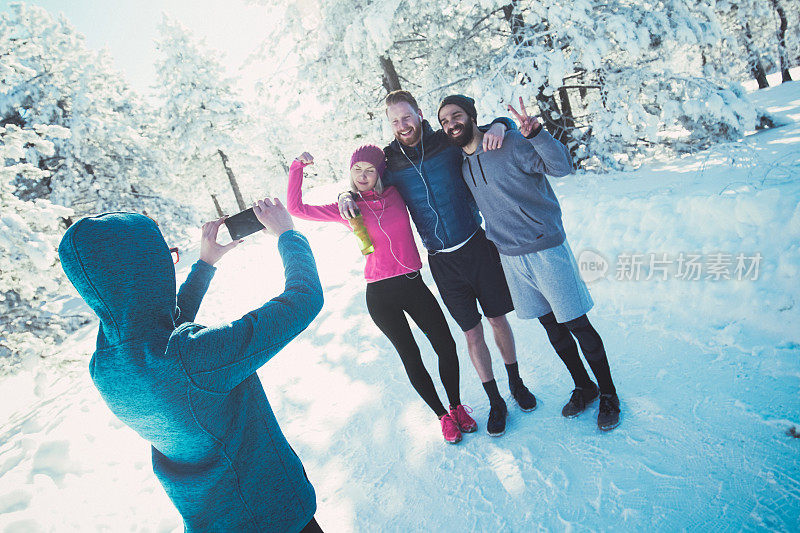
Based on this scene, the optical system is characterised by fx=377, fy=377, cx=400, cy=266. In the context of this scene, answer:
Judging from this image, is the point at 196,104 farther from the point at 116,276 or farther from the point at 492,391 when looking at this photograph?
the point at 116,276

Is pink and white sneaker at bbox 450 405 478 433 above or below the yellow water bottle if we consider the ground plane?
below

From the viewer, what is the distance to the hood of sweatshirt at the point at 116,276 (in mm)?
1115

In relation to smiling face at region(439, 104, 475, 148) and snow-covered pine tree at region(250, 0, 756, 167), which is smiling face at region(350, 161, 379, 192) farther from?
snow-covered pine tree at region(250, 0, 756, 167)

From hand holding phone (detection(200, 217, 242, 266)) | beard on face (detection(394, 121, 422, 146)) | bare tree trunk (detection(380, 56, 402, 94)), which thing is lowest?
hand holding phone (detection(200, 217, 242, 266))

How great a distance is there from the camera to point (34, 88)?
1346 cm

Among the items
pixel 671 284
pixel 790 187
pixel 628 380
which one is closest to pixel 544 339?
pixel 628 380

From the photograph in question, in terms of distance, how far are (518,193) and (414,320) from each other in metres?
1.27

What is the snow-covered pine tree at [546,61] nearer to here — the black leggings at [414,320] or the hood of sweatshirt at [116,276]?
the black leggings at [414,320]

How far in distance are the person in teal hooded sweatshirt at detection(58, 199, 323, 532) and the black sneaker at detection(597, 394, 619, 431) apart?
2235 mm

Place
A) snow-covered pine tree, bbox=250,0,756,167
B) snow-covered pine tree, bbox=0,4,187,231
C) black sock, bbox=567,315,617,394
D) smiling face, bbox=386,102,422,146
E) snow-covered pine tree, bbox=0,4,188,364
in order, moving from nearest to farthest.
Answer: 1. black sock, bbox=567,315,617,394
2. smiling face, bbox=386,102,422,146
3. snow-covered pine tree, bbox=250,0,756,167
4. snow-covered pine tree, bbox=0,4,188,364
5. snow-covered pine tree, bbox=0,4,187,231

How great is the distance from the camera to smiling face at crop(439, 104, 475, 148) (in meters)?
2.71

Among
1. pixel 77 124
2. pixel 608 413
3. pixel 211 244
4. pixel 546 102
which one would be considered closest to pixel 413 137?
pixel 211 244

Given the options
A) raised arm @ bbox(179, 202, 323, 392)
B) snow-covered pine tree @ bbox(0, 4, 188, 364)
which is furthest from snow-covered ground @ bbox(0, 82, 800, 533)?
snow-covered pine tree @ bbox(0, 4, 188, 364)

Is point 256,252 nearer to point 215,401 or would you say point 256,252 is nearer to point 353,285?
point 353,285
